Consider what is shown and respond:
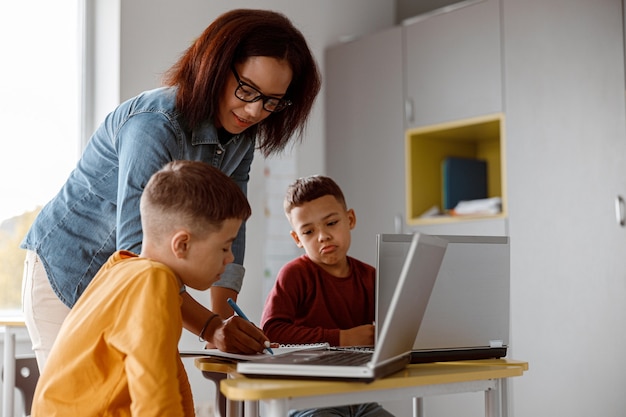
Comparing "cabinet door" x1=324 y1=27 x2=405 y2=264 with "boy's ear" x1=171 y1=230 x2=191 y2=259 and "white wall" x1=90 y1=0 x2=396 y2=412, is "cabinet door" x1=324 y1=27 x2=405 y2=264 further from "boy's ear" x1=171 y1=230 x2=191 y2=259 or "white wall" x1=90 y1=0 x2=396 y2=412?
"boy's ear" x1=171 y1=230 x2=191 y2=259

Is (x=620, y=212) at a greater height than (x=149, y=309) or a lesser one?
greater

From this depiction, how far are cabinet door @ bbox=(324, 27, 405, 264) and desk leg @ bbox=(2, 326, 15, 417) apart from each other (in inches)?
75.2

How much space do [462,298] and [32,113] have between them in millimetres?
2464

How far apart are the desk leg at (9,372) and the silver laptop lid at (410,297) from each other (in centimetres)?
137

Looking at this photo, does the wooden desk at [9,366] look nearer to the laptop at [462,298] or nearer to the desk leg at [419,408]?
the desk leg at [419,408]

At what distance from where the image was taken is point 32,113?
11.1ft

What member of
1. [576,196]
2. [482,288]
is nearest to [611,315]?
[576,196]

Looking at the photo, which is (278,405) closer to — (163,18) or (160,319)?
(160,319)

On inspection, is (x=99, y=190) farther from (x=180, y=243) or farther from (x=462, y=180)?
(x=462, y=180)

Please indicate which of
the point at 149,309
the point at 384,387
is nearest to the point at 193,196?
the point at 149,309

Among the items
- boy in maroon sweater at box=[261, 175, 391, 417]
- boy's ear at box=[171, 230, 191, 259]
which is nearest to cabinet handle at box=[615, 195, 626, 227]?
boy in maroon sweater at box=[261, 175, 391, 417]

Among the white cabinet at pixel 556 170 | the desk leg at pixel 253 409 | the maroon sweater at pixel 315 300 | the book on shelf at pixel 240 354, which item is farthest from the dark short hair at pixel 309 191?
the white cabinet at pixel 556 170

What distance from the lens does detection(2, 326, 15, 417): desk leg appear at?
91.7 inches

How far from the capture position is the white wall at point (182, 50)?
3.41m
